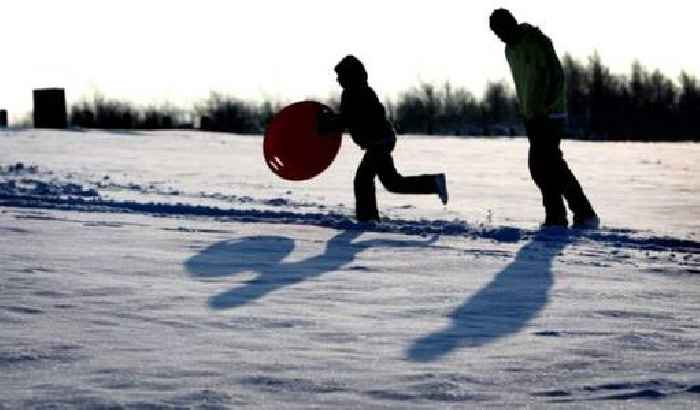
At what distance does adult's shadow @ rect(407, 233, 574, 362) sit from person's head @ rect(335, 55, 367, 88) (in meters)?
2.40

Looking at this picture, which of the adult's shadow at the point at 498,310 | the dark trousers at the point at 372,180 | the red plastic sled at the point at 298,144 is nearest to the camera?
the adult's shadow at the point at 498,310

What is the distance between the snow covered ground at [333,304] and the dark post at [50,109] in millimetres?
14563

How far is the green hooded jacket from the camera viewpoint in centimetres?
905

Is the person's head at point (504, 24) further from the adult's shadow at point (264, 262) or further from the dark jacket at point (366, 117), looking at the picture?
the adult's shadow at point (264, 262)

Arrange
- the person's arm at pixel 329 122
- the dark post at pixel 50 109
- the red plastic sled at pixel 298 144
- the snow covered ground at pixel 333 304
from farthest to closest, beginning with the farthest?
the dark post at pixel 50 109
the red plastic sled at pixel 298 144
the person's arm at pixel 329 122
the snow covered ground at pixel 333 304

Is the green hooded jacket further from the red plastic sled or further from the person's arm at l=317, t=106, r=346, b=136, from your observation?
the red plastic sled

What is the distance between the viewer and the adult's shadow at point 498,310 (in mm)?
4578

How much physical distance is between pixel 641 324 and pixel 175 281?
217 centimetres

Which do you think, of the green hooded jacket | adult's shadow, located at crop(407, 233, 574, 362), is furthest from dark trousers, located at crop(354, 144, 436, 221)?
adult's shadow, located at crop(407, 233, 574, 362)

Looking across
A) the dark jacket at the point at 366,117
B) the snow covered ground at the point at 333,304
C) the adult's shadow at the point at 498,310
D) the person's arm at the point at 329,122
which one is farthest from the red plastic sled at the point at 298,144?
the adult's shadow at the point at 498,310

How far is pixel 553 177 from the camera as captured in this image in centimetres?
916

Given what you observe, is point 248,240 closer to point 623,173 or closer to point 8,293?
point 8,293

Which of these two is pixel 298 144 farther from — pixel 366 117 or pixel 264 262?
pixel 264 262

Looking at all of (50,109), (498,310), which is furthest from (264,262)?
(50,109)
